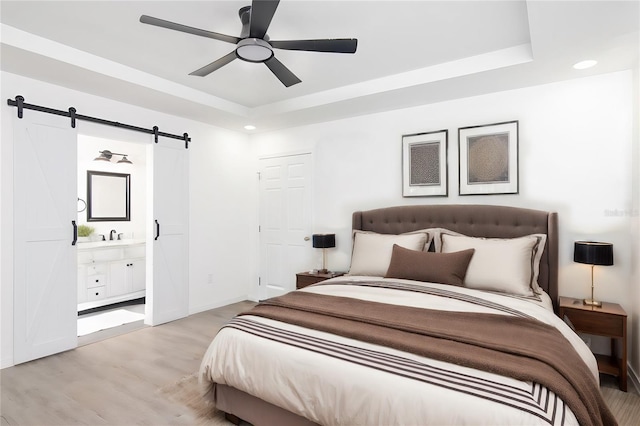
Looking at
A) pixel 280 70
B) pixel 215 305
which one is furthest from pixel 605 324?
pixel 215 305

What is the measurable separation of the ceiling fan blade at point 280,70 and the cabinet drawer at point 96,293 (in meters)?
3.97

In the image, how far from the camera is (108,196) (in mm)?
5473

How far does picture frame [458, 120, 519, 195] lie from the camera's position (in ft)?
11.0

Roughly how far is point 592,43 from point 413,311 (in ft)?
7.56

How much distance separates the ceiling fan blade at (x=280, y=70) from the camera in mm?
2533

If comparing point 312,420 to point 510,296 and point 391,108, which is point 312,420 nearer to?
point 510,296

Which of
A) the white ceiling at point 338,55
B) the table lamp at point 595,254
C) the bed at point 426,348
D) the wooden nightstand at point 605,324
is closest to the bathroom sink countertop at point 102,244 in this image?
the white ceiling at point 338,55

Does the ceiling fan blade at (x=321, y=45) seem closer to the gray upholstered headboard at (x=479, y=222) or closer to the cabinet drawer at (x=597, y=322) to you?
the gray upholstered headboard at (x=479, y=222)

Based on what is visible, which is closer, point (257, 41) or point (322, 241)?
point (257, 41)

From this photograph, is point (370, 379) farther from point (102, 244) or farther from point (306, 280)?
point (102, 244)

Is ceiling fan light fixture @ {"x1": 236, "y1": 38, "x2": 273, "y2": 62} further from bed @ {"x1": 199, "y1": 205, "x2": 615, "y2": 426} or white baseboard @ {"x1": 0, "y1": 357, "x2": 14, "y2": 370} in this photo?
white baseboard @ {"x1": 0, "y1": 357, "x2": 14, "y2": 370}

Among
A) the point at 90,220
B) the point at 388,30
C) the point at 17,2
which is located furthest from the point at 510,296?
the point at 90,220

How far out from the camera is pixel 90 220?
525 centimetres

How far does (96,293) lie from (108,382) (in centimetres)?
248
